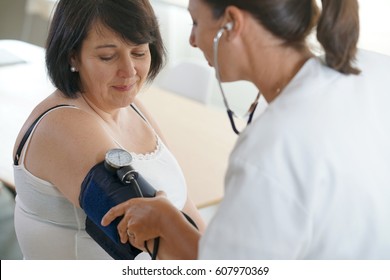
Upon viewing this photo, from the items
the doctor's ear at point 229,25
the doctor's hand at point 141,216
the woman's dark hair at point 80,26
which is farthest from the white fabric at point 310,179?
the woman's dark hair at point 80,26

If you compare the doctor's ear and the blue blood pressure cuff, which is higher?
the doctor's ear

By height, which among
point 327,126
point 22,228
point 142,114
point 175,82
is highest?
point 327,126

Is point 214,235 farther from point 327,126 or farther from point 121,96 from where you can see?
point 121,96

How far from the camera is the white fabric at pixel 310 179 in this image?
0.78 meters

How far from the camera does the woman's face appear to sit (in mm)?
1353

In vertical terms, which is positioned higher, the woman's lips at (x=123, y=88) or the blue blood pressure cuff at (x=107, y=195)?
the woman's lips at (x=123, y=88)

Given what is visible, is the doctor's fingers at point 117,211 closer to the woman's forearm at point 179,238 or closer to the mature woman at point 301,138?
the woman's forearm at point 179,238

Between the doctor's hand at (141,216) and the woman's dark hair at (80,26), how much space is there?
399 millimetres

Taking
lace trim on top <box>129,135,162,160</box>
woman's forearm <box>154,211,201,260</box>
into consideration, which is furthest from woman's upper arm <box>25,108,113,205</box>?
woman's forearm <box>154,211,201,260</box>

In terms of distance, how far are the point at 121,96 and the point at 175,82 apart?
56.6 inches

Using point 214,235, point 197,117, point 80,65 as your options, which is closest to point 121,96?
point 80,65

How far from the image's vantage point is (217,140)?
2184 mm

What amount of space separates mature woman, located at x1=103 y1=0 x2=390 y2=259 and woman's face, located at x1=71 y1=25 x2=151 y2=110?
427 mm

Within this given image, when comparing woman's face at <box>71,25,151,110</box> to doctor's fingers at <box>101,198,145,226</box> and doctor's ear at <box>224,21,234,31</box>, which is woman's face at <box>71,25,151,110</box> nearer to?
doctor's fingers at <box>101,198,145,226</box>
